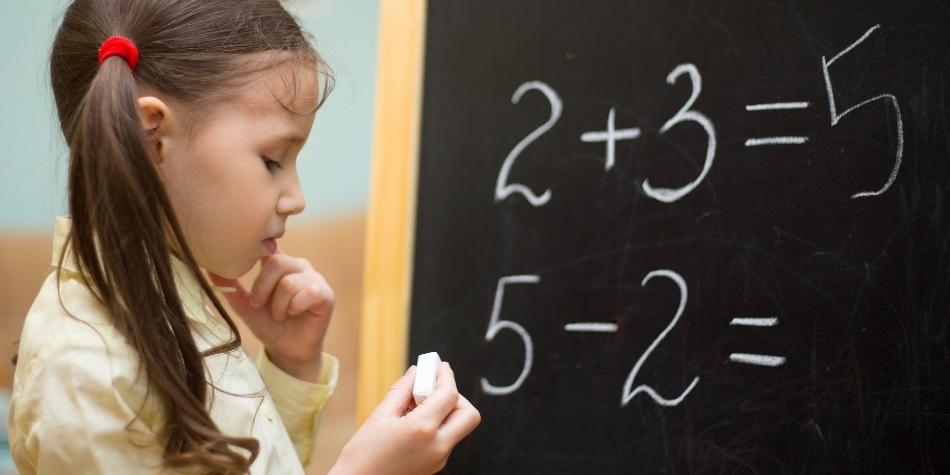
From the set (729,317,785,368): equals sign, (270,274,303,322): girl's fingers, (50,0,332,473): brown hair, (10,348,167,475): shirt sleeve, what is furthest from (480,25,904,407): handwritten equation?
(10,348,167,475): shirt sleeve

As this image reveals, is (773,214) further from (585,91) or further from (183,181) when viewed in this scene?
(183,181)

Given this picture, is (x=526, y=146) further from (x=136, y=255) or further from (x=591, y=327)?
(x=136, y=255)

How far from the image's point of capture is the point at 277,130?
80 cm

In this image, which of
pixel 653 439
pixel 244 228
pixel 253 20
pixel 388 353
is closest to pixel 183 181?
pixel 244 228

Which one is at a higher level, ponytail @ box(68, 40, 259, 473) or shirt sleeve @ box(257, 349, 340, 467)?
ponytail @ box(68, 40, 259, 473)

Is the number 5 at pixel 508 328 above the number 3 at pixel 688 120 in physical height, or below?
below

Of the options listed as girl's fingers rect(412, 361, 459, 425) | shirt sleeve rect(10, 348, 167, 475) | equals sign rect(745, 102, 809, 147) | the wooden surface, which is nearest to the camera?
shirt sleeve rect(10, 348, 167, 475)

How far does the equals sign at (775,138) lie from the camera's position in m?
0.89

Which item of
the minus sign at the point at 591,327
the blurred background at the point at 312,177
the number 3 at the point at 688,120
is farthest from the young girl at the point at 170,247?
the blurred background at the point at 312,177

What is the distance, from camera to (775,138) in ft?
2.96

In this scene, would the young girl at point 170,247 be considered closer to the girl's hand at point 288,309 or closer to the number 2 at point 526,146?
the girl's hand at point 288,309

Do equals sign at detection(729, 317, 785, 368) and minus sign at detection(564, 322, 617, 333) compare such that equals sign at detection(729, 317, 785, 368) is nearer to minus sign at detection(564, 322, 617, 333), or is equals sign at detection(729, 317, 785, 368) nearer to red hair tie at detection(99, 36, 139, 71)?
minus sign at detection(564, 322, 617, 333)

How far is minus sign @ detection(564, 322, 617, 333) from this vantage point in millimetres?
985

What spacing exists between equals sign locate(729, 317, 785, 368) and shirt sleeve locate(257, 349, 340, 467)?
0.46 m
